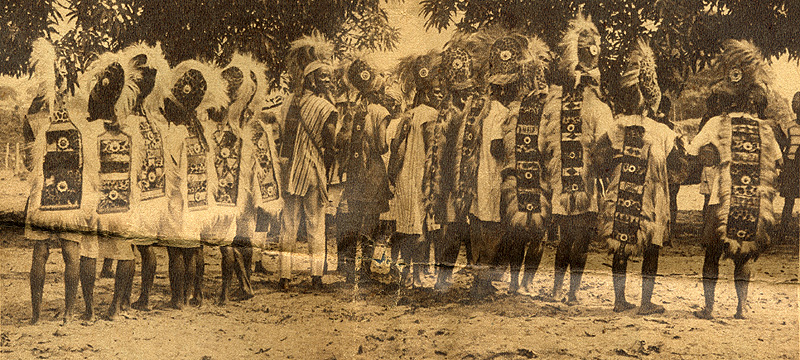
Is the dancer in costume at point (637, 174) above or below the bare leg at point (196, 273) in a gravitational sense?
above

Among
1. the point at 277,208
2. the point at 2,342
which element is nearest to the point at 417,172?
the point at 277,208

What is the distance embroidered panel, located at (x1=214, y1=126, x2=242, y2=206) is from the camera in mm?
3654

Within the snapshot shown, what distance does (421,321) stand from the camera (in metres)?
3.57

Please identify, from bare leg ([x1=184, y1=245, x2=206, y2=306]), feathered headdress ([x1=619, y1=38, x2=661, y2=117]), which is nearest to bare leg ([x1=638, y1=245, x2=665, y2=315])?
feathered headdress ([x1=619, y1=38, x2=661, y2=117])

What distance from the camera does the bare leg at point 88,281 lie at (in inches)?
143

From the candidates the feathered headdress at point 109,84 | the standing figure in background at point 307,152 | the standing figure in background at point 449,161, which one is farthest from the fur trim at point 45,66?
the standing figure in background at point 449,161

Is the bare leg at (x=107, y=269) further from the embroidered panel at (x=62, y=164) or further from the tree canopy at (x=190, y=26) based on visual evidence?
the tree canopy at (x=190, y=26)

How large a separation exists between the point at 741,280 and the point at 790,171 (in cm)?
58

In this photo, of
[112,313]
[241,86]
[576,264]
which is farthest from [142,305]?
[576,264]

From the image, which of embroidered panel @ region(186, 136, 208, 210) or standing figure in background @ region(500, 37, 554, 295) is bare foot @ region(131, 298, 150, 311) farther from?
standing figure in background @ region(500, 37, 554, 295)

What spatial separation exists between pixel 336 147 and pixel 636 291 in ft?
5.58

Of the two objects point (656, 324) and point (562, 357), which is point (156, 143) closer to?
point (562, 357)

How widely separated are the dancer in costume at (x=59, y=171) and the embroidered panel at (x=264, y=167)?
833 millimetres

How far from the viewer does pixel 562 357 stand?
11.4 ft
